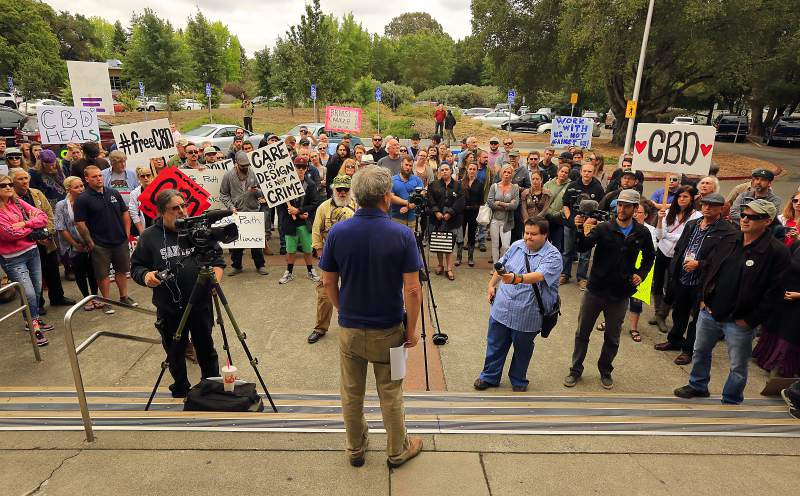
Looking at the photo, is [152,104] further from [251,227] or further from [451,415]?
[451,415]

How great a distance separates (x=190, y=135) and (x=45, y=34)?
31373 mm

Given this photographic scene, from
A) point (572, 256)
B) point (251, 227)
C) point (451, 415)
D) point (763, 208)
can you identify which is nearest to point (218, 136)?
point (251, 227)

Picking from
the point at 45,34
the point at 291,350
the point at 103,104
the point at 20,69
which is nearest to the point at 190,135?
the point at 103,104

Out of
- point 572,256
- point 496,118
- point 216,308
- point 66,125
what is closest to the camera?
point 216,308

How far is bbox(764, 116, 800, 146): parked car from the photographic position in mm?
31000

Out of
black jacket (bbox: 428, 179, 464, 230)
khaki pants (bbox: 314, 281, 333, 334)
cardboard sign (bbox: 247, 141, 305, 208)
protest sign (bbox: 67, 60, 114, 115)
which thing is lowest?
khaki pants (bbox: 314, 281, 333, 334)

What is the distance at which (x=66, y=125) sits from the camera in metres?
9.62

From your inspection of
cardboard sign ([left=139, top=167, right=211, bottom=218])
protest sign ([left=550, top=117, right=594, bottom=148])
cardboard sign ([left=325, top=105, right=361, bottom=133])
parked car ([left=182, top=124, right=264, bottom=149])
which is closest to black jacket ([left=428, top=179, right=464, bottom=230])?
cardboard sign ([left=139, top=167, right=211, bottom=218])

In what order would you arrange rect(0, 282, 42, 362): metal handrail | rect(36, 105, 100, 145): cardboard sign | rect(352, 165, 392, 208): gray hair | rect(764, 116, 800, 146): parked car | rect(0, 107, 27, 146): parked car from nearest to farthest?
1. rect(352, 165, 392, 208): gray hair
2. rect(0, 282, 42, 362): metal handrail
3. rect(36, 105, 100, 145): cardboard sign
4. rect(0, 107, 27, 146): parked car
5. rect(764, 116, 800, 146): parked car

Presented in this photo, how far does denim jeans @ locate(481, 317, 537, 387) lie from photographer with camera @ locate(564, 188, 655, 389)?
777 millimetres

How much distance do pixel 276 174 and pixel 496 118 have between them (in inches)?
1358

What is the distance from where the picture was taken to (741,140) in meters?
33.2

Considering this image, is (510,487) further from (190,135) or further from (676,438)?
(190,135)

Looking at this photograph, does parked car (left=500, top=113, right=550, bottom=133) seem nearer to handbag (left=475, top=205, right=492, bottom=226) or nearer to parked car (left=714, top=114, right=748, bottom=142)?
parked car (left=714, top=114, right=748, bottom=142)
